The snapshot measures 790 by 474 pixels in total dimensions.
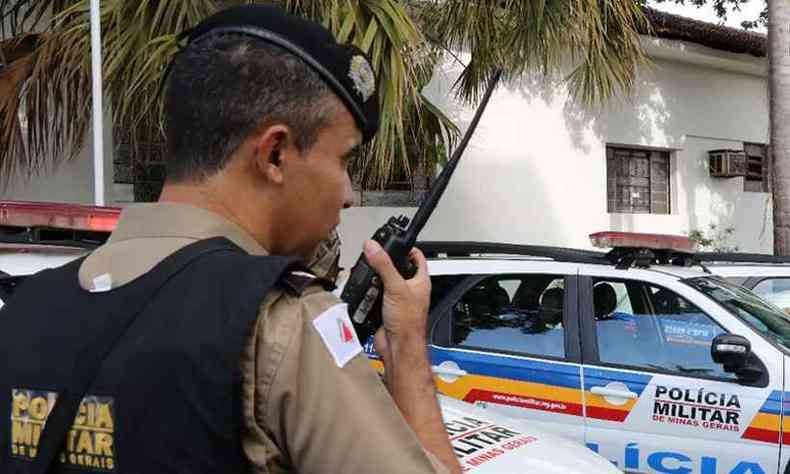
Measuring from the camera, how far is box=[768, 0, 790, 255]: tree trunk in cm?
714

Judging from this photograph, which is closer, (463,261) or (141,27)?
(463,261)

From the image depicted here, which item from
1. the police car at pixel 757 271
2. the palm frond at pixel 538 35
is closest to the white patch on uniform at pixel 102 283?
the police car at pixel 757 271

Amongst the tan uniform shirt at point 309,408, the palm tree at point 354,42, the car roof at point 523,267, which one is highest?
the palm tree at point 354,42

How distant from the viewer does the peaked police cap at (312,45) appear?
103 centimetres

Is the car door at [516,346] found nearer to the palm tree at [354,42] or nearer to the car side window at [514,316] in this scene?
the car side window at [514,316]

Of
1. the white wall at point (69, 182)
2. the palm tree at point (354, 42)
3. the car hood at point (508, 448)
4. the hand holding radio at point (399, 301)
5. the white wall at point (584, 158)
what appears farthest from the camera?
the white wall at point (584, 158)

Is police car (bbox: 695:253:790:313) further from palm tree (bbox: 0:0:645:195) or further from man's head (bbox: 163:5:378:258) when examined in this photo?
man's head (bbox: 163:5:378:258)

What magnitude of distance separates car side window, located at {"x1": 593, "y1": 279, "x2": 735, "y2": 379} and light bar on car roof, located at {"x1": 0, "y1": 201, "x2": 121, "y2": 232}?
2397mm

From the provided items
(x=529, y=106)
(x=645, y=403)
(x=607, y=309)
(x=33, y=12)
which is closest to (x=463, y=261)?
(x=607, y=309)

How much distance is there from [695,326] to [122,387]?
3.38m

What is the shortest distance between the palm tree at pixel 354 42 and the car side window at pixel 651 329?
1.68 m

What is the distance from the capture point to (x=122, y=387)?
87 cm

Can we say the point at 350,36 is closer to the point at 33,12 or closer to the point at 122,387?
the point at 33,12

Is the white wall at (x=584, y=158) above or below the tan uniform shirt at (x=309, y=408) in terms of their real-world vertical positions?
above
